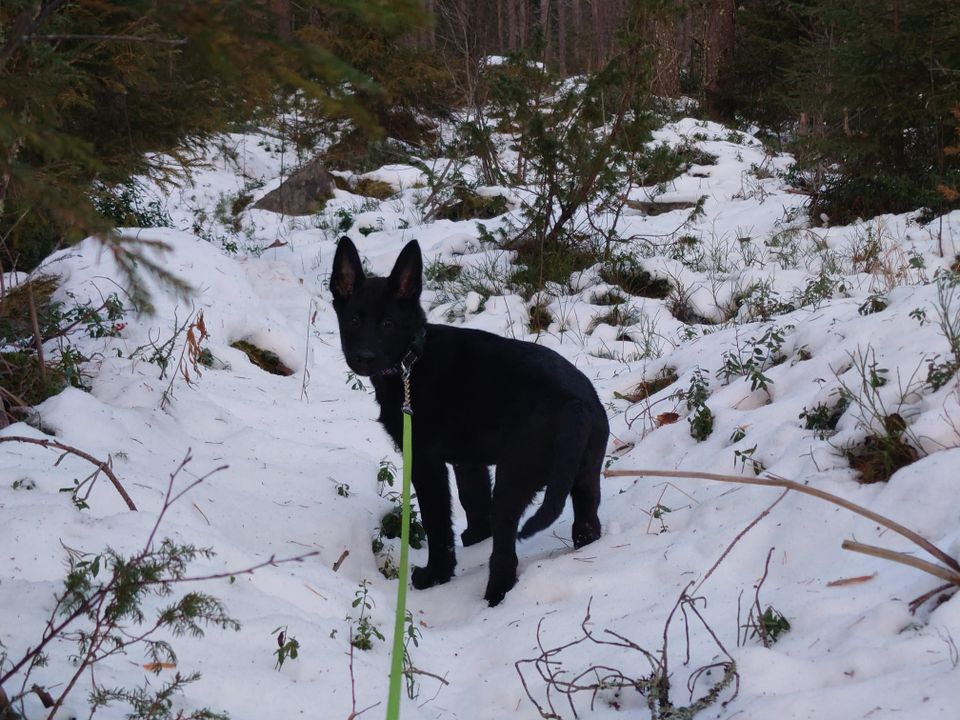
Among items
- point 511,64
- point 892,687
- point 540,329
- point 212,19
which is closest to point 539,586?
point 892,687

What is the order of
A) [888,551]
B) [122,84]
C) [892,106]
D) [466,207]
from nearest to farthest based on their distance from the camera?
1. [888,551]
2. [122,84]
3. [892,106]
4. [466,207]

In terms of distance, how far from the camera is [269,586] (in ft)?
11.3

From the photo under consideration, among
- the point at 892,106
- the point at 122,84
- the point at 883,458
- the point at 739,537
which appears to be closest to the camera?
the point at 739,537

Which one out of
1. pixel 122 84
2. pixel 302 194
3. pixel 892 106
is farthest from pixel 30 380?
pixel 302 194

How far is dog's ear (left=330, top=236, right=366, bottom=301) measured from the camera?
408cm

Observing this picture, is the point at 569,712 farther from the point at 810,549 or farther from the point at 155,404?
the point at 155,404

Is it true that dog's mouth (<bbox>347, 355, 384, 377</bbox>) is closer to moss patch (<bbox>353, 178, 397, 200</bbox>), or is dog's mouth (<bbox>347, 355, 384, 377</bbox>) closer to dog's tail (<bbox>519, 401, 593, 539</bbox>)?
dog's tail (<bbox>519, 401, 593, 539</bbox>)

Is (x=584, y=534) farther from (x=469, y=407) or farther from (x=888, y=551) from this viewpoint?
(x=888, y=551)

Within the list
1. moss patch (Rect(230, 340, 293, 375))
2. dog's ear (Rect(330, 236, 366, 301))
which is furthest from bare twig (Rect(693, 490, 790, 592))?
moss patch (Rect(230, 340, 293, 375))

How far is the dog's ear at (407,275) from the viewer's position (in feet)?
13.2

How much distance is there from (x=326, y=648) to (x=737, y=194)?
967 cm

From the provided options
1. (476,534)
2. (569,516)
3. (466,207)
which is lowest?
(476,534)

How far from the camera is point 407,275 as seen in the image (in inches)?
160

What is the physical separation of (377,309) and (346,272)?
0.25 metres
